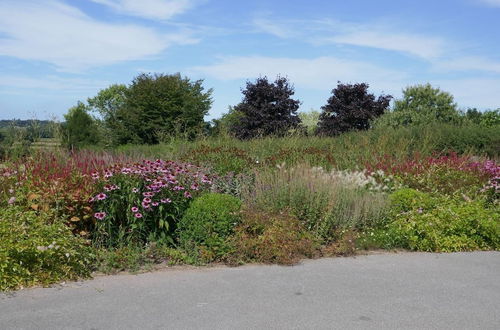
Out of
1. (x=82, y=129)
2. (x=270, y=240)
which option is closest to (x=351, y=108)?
(x=82, y=129)

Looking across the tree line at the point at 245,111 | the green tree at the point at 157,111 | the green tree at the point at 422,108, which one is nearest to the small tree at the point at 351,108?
the tree line at the point at 245,111

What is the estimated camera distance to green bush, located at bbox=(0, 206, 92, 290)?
4820 millimetres

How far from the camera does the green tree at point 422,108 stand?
2064 centimetres

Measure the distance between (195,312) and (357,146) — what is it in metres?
9.30

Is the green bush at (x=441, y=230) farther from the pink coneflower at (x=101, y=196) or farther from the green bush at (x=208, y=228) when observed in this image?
the pink coneflower at (x=101, y=196)

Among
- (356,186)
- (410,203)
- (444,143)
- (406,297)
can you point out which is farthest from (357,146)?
(406,297)

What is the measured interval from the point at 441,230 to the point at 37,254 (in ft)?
16.5

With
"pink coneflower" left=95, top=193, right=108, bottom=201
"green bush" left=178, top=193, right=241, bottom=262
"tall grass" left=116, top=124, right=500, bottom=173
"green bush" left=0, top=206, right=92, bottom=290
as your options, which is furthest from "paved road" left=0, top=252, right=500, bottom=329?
"tall grass" left=116, top=124, right=500, bottom=173

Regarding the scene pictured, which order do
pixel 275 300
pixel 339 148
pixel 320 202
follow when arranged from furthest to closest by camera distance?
1. pixel 339 148
2. pixel 320 202
3. pixel 275 300

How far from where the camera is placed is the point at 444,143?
1412 cm

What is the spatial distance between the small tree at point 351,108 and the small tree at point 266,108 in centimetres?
167

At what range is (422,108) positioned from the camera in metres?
21.5

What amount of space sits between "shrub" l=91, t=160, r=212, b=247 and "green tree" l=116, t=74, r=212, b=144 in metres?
16.0

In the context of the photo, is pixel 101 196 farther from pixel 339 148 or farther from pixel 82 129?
pixel 82 129
